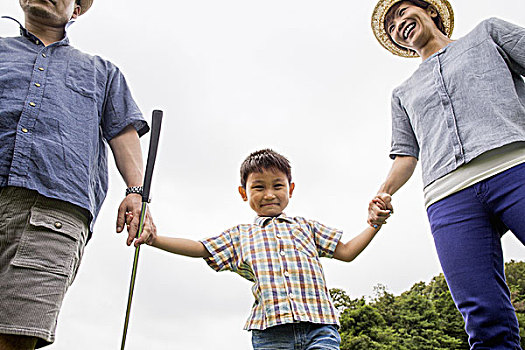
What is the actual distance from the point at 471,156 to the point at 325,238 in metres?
1.14

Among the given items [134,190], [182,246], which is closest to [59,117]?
[134,190]

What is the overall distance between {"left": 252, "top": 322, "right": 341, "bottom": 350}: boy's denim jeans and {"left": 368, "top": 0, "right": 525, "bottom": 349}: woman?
2.26 ft

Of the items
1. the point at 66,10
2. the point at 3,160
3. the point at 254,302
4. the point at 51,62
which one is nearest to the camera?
the point at 3,160

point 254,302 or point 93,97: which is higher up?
point 93,97

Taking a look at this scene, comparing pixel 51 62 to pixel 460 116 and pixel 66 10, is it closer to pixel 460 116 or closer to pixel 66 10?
pixel 66 10

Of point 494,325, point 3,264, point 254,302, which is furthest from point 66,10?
point 494,325

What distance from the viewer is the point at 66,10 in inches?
104

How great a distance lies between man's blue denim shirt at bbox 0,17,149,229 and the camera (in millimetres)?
2062

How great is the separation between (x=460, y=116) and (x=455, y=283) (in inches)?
32.9

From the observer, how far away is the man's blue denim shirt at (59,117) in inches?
81.2

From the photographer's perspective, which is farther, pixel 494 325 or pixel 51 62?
pixel 51 62

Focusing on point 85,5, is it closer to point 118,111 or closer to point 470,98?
point 118,111

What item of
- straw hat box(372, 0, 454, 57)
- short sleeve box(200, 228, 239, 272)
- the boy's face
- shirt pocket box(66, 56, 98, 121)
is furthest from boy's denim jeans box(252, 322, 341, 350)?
straw hat box(372, 0, 454, 57)

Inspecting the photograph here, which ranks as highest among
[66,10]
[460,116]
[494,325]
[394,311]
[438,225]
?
[394,311]
